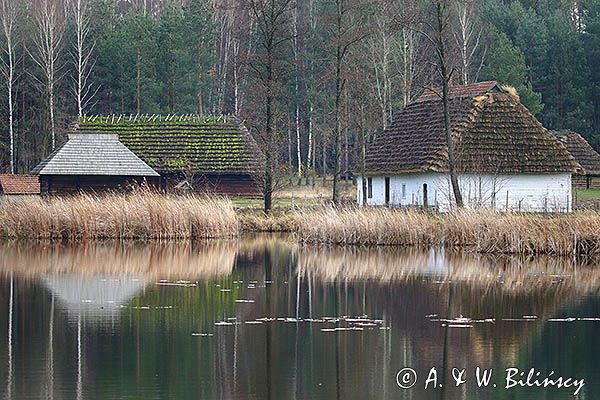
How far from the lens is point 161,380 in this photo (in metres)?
13.0

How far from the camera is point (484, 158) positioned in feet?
142

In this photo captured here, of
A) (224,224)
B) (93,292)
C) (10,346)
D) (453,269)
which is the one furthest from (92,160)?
(10,346)

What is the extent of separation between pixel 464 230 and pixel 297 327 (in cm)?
1394

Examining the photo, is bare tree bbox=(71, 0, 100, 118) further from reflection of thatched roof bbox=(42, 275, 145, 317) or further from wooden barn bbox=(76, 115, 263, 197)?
reflection of thatched roof bbox=(42, 275, 145, 317)

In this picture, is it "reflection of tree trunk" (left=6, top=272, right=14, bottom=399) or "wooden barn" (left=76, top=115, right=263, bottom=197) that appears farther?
"wooden barn" (left=76, top=115, right=263, bottom=197)

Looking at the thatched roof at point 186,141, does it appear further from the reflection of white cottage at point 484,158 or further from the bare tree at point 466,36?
the bare tree at point 466,36

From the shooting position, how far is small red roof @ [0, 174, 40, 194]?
4945cm

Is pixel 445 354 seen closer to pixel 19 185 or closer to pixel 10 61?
pixel 19 185

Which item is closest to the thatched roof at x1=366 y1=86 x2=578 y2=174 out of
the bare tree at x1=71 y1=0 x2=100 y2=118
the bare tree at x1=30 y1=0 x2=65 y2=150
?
the bare tree at x1=30 y1=0 x2=65 y2=150

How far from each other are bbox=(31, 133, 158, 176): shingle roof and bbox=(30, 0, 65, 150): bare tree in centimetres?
838

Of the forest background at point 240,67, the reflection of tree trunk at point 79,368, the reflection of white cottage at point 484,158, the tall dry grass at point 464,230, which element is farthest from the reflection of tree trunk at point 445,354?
the forest background at point 240,67

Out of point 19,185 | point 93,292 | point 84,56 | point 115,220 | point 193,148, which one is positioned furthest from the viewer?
point 84,56


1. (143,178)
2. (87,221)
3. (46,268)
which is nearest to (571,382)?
(46,268)

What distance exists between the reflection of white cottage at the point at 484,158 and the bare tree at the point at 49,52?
61.4 ft
